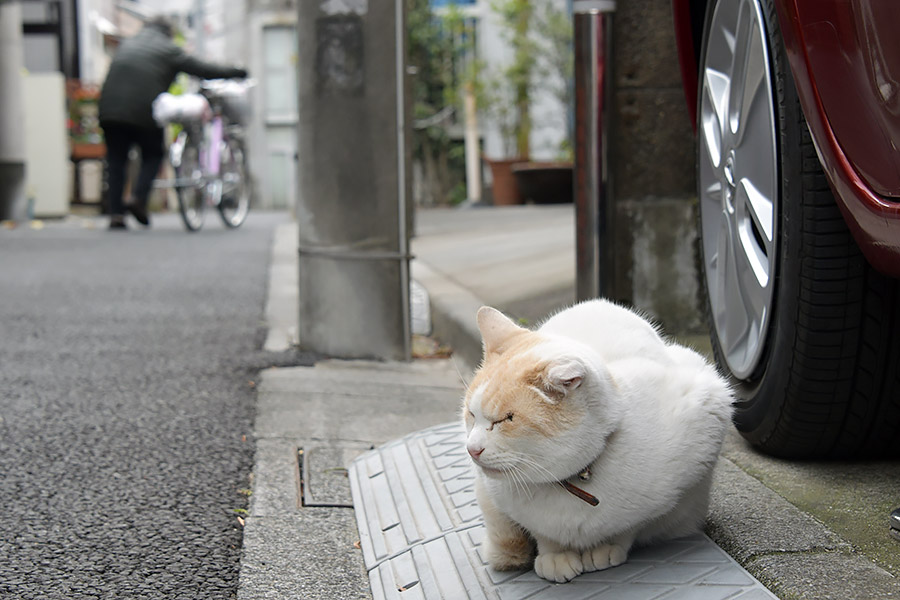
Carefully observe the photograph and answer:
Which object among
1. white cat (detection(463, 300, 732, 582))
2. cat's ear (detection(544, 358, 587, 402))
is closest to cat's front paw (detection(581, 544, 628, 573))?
white cat (detection(463, 300, 732, 582))

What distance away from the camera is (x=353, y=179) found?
3455 mm

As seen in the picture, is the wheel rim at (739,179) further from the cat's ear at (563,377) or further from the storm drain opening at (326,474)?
the storm drain opening at (326,474)

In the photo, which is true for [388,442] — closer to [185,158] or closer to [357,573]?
[357,573]

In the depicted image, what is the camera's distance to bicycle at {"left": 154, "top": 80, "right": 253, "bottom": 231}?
890 centimetres

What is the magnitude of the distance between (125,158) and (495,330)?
815 cm

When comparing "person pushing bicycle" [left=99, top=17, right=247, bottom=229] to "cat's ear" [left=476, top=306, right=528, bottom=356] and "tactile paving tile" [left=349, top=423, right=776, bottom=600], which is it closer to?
"tactile paving tile" [left=349, top=423, right=776, bottom=600]

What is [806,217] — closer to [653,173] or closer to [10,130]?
[653,173]

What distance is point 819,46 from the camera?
1.59 m

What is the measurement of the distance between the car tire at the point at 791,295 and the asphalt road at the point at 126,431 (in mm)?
1014

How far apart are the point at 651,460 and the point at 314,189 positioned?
2.22 metres

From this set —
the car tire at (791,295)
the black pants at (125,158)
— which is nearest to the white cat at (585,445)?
the car tire at (791,295)

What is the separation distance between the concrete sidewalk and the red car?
0.60ft

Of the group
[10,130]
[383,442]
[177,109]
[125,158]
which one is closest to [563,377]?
[383,442]

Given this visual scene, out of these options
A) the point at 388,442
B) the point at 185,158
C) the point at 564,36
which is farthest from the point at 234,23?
the point at 388,442
